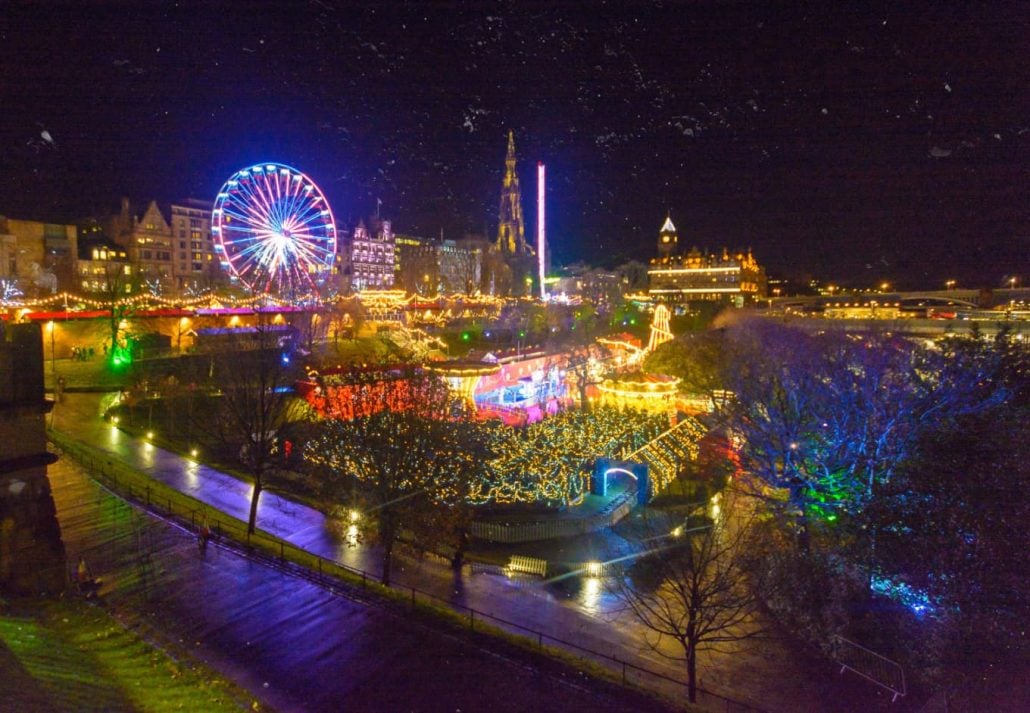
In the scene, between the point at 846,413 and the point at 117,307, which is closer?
the point at 846,413

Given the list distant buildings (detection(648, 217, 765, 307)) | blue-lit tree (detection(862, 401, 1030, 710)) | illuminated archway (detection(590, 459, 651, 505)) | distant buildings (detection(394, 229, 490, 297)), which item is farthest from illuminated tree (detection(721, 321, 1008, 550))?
distant buildings (detection(648, 217, 765, 307))

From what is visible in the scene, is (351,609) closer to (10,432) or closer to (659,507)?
(10,432)

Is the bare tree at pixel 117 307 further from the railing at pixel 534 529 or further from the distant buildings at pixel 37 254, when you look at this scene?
the railing at pixel 534 529

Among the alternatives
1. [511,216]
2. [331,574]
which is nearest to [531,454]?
[331,574]

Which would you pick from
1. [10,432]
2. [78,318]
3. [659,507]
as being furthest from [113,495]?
[78,318]

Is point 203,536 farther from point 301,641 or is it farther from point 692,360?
point 692,360

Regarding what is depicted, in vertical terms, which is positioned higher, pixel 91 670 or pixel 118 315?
pixel 118 315
